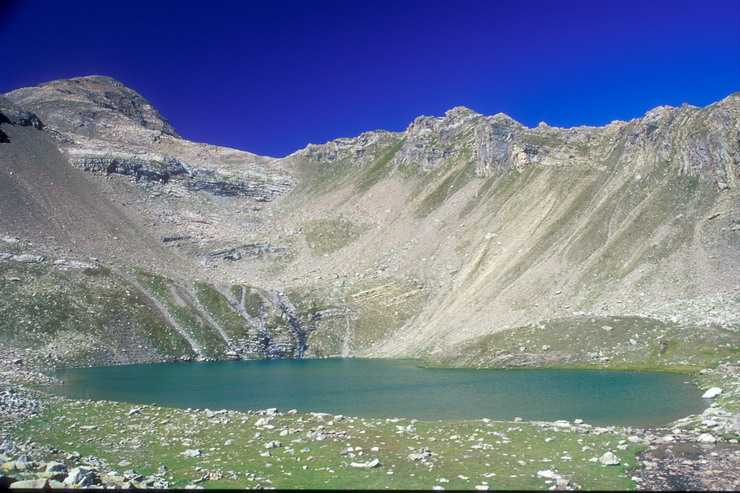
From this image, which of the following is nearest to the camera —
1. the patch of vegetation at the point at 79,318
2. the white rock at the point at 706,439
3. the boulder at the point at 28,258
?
the white rock at the point at 706,439

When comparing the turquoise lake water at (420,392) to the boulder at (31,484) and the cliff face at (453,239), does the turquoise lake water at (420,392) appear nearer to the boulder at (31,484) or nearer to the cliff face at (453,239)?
the cliff face at (453,239)

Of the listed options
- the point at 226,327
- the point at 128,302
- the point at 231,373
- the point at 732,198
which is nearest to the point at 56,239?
the point at 128,302

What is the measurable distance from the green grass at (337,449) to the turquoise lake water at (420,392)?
7.18 metres

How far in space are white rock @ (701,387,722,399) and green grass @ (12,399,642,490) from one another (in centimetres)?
1810

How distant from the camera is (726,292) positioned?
7100 centimetres

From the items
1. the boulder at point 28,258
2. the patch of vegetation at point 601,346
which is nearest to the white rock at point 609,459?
the patch of vegetation at point 601,346

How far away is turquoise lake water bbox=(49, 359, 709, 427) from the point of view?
37875 mm

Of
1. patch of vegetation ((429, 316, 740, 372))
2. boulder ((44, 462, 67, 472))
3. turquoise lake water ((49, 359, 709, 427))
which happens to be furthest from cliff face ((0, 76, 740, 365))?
boulder ((44, 462, 67, 472))

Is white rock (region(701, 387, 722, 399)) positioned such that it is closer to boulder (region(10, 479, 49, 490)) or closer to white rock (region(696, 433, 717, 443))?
white rock (region(696, 433, 717, 443))

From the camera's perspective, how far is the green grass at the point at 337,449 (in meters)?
19.4

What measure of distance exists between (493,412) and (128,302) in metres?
89.5

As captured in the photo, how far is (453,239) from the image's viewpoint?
132 meters

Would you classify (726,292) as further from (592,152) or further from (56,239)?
(56,239)

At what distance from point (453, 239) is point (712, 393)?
92621mm
